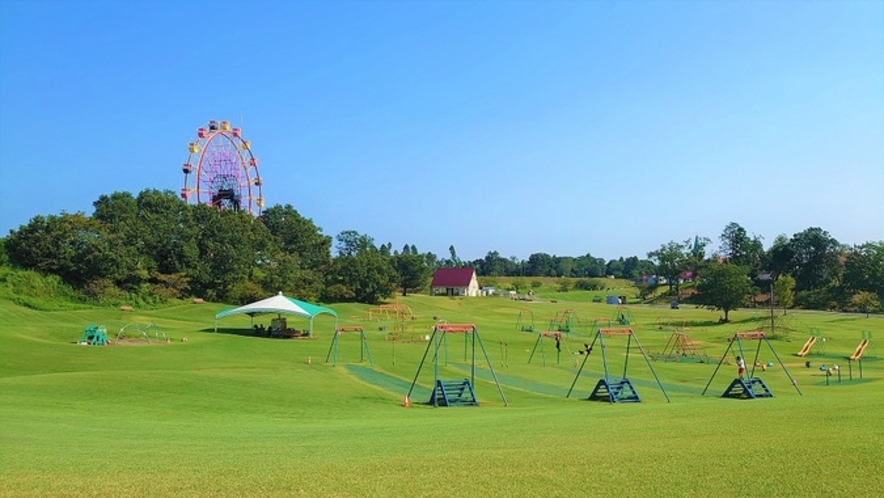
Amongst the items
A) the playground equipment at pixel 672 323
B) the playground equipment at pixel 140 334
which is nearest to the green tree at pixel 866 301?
the playground equipment at pixel 672 323

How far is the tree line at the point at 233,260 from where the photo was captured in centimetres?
7356

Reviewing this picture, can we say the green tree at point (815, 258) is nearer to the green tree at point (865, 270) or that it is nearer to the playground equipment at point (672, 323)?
the green tree at point (865, 270)

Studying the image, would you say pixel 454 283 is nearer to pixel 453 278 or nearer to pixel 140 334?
pixel 453 278

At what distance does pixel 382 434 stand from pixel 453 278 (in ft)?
422

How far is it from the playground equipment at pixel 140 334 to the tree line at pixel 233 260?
73.8 ft

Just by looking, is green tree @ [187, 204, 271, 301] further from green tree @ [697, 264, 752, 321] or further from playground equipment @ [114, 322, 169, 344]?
green tree @ [697, 264, 752, 321]

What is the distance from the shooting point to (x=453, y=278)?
144875 millimetres

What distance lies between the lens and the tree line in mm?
73562

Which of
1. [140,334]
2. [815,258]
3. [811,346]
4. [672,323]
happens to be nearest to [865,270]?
[815,258]

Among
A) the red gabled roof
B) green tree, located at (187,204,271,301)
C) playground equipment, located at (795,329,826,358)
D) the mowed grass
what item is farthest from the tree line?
the mowed grass

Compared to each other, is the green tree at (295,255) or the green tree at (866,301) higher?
the green tree at (295,255)

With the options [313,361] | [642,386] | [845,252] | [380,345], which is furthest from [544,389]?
[845,252]

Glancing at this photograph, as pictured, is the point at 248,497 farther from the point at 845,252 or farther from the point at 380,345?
the point at 845,252

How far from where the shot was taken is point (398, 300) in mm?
107250
